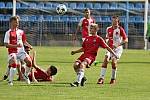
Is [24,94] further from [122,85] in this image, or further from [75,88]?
[122,85]

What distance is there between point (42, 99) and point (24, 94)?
1.00 metres

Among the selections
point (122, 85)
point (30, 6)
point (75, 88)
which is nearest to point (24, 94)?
point (75, 88)

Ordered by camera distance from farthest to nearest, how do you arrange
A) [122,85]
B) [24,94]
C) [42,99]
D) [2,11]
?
[2,11], [122,85], [24,94], [42,99]

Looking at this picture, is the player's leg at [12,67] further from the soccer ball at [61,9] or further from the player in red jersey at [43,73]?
the soccer ball at [61,9]

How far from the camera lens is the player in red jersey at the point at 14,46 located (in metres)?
15.3

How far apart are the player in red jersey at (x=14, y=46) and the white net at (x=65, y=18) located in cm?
3253

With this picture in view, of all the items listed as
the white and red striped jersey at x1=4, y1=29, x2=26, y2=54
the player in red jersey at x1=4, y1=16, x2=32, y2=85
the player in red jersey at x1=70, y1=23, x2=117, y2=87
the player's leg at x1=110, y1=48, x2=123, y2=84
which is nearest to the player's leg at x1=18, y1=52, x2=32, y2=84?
the player in red jersey at x1=4, y1=16, x2=32, y2=85

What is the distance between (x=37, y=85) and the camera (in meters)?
15.3

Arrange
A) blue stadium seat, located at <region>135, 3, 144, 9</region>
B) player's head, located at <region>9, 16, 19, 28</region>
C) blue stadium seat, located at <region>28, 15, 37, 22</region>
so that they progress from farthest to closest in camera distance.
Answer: blue stadium seat, located at <region>135, 3, 144, 9</region>
blue stadium seat, located at <region>28, 15, 37, 22</region>
player's head, located at <region>9, 16, 19, 28</region>

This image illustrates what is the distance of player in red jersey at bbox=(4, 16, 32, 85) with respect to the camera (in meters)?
15.3

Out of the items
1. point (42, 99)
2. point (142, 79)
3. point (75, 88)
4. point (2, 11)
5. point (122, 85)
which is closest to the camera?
point (42, 99)

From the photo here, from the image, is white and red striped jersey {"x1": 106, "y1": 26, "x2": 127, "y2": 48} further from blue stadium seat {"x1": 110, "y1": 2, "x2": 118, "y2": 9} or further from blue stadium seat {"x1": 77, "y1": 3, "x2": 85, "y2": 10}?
blue stadium seat {"x1": 110, "y1": 2, "x2": 118, "y2": 9}

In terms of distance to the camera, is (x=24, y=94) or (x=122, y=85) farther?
(x=122, y=85)

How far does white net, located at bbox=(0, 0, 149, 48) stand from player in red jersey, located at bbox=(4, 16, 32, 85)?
32532 mm
